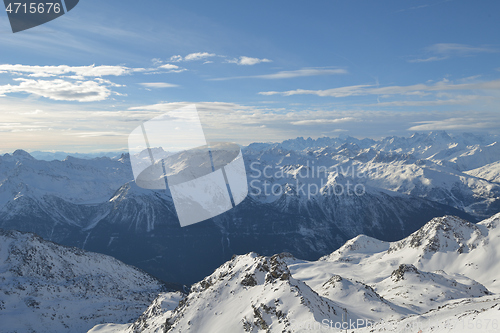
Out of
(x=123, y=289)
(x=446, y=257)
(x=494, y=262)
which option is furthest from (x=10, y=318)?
(x=494, y=262)

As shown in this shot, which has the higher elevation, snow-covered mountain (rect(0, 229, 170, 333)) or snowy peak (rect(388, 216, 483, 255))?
snow-covered mountain (rect(0, 229, 170, 333))

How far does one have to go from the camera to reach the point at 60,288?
125 meters

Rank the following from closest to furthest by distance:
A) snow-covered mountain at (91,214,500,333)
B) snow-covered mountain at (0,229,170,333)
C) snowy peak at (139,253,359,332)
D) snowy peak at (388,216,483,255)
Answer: snow-covered mountain at (91,214,500,333) → snowy peak at (139,253,359,332) → snow-covered mountain at (0,229,170,333) → snowy peak at (388,216,483,255)

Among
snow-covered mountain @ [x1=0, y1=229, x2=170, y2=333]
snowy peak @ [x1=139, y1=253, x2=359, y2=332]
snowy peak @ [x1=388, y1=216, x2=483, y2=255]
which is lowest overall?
snowy peak @ [x1=388, y1=216, x2=483, y2=255]

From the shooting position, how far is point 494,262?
462ft

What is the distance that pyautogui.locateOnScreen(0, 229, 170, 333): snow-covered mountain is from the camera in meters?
104

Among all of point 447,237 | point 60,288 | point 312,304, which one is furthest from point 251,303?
point 447,237

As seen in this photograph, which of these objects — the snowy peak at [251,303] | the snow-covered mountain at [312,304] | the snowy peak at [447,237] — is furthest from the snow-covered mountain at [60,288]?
the snowy peak at [447,237]

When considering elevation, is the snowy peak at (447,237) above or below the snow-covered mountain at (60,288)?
below

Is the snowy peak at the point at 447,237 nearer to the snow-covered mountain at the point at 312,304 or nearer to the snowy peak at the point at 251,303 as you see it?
the snow-covered mountain at the point at 312,304

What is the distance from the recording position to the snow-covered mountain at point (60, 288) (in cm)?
10406

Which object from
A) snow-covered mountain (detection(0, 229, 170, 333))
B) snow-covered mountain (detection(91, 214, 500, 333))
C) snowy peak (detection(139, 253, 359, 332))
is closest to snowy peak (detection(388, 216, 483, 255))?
snow-covered mountain (detection(91, 214, 500, 333))

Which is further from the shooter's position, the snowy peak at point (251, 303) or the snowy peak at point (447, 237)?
the snowy peak at point (447, 237)

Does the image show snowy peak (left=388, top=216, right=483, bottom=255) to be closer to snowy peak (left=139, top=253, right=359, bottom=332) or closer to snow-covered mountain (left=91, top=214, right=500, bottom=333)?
snow-covered mountain (left=91, top=214, right=500, bottom=333)
